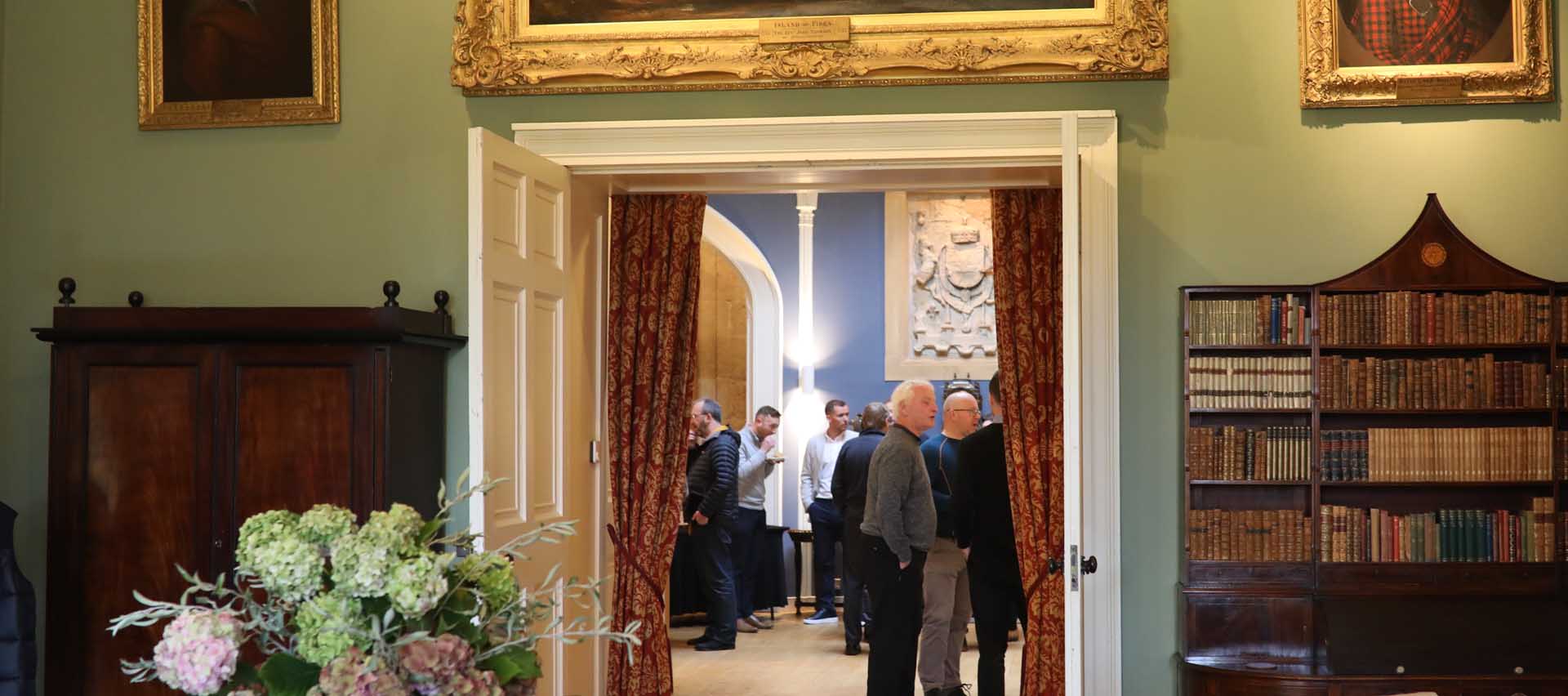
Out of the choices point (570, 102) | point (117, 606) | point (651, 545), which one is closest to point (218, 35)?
point (570, 102)

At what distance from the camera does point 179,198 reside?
18.3 feet

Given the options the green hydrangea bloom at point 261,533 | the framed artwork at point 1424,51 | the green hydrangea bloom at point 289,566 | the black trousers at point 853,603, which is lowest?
the black trousers at point 853,603

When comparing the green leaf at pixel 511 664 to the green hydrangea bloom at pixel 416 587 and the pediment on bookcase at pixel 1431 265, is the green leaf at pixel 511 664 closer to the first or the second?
the green hydrangea bloom at pixel 416 587

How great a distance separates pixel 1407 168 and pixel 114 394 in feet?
15.7

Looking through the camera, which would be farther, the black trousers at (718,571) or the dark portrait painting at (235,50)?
the black trousers at (718,571)

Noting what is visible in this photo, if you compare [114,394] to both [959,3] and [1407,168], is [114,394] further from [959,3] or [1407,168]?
[1407,168]

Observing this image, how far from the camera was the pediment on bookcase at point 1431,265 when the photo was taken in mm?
4980

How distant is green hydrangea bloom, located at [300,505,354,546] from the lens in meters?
1.98

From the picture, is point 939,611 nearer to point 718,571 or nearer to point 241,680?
point 718,571

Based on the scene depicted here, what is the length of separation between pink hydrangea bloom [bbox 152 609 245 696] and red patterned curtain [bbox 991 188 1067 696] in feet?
14.3

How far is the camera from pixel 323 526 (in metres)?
1.98

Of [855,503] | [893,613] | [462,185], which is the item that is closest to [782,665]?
[855,503]

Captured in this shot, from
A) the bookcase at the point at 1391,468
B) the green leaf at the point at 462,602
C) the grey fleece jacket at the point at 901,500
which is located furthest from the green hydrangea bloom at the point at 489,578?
the grey fleece jacket at the point at 901,500

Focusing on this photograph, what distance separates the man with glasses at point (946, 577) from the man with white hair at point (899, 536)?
0.29 m
